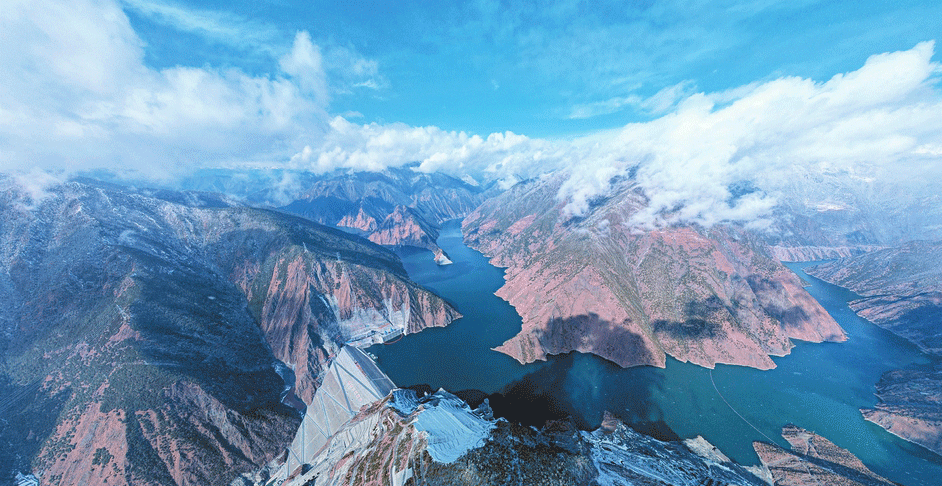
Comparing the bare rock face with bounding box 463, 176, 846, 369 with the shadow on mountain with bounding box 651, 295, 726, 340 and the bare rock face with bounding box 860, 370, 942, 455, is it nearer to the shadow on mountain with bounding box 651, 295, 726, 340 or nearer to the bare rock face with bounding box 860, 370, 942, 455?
the shadow on mountain with bounding box 651, 295, 726, 340

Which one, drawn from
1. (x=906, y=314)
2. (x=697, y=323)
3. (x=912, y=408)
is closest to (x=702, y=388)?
(x=697, y=323)

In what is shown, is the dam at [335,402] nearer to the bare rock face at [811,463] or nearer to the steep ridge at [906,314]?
the bare rock face at [811,463]

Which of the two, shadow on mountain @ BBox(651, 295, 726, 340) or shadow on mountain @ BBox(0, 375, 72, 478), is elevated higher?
shadow on mountain @ BBox(0, 375, 72, 478)

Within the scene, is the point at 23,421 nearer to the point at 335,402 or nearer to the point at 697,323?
the point at 335,402

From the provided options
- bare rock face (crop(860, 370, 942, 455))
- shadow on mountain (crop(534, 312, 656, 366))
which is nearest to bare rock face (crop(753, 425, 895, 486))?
bare rock face (crop(860, 370, 942, 455))

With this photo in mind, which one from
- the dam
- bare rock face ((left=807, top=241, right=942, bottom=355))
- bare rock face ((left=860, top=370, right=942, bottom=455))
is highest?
the dam

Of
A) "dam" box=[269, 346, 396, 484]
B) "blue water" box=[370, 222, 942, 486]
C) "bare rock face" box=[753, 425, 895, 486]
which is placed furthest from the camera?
"blue water" box=[370, 222, 942, 486]

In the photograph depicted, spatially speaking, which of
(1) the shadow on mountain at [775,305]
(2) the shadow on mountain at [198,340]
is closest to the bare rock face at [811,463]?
(1) the shadow on mountain at [775,305]
